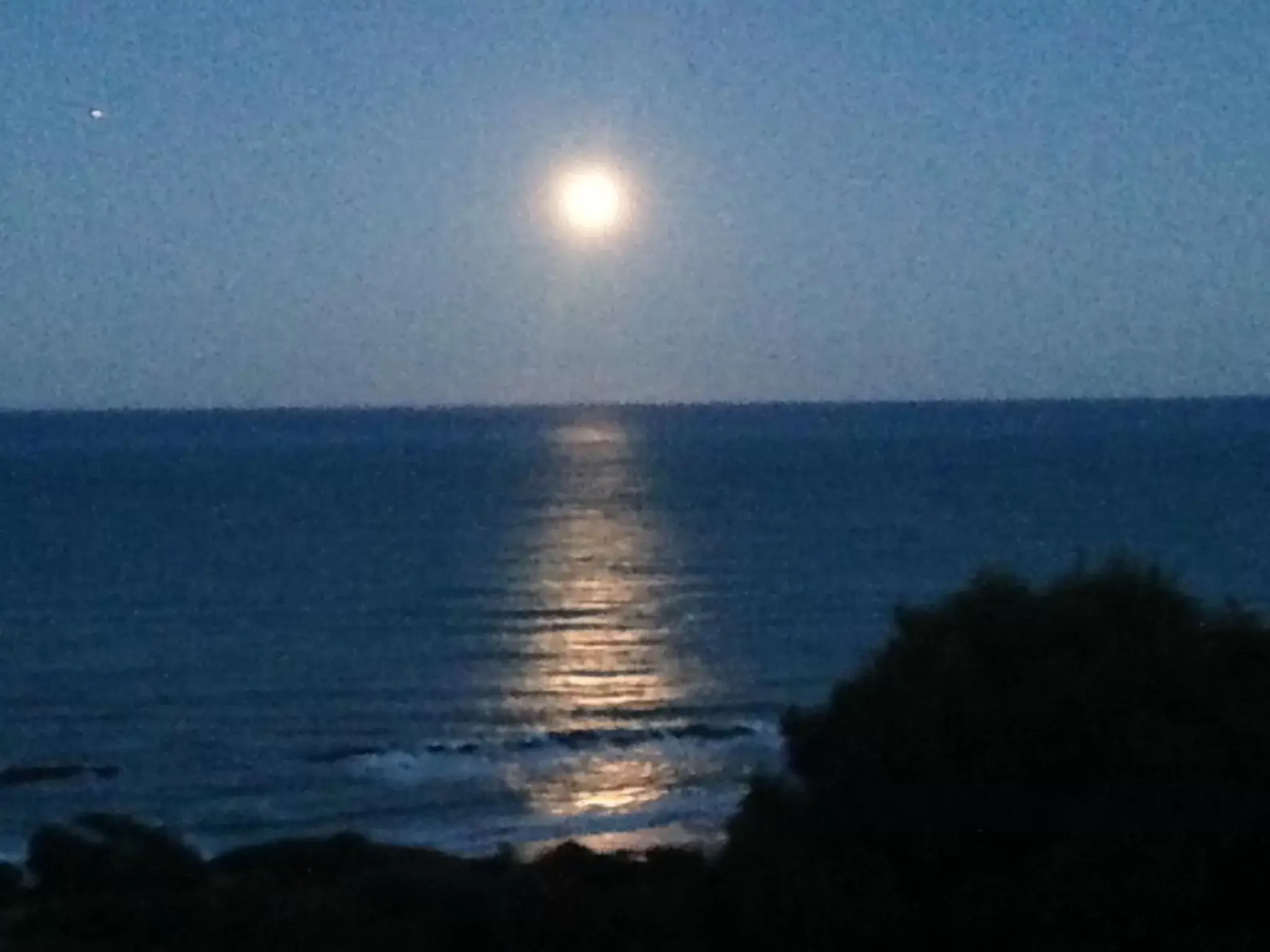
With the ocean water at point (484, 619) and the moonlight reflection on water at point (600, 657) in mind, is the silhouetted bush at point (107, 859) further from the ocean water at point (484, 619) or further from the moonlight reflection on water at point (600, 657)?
the moonlight reflection on water at point (600, 657)

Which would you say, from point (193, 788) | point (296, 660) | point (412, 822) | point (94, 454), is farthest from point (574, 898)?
point (94, 454)

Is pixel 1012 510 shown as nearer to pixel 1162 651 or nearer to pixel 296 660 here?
pixel 296 660

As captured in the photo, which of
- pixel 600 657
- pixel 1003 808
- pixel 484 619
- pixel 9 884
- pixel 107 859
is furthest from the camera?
pixel 484 619

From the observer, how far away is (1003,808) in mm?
12180

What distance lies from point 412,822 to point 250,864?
8201mm

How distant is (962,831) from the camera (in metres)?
12.2

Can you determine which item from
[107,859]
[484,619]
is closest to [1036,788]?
[107,859]

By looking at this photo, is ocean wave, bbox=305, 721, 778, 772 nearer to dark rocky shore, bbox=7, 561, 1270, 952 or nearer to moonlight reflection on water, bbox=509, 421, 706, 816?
moonlight reflection on water, bbox=509, 421, 706, 816

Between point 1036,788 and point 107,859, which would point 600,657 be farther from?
point 1036,788

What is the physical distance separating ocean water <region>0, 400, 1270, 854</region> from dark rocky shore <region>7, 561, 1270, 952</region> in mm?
1938

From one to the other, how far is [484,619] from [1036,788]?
1891 inches

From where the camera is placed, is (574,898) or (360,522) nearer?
(574,898)

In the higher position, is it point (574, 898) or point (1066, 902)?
point (1066, 902)

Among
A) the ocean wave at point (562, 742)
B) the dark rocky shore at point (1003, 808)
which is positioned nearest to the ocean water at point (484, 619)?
the ocean wave at point (562, 742)
